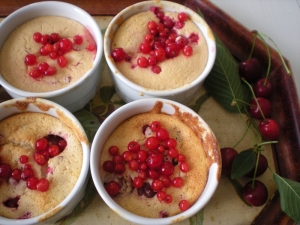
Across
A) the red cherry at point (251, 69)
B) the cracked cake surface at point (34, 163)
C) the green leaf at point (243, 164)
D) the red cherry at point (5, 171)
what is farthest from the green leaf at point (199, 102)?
the red cherry at point (5, 171)

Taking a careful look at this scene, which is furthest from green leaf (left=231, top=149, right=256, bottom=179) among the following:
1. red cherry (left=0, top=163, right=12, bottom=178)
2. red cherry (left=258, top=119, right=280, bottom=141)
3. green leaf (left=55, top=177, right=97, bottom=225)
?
red cherry (left=0, top=163, right=12, bottom=178)

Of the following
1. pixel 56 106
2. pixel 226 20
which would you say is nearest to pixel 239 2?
pixel 226 20

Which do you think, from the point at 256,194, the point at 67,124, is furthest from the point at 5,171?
Answer: the point at 256,194

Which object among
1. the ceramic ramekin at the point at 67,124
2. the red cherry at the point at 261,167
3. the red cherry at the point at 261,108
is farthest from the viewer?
the red cherry at the point at 261,108

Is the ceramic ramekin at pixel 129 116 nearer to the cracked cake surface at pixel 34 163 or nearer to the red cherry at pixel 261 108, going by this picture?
the cracked cake surface at pixel 34 163

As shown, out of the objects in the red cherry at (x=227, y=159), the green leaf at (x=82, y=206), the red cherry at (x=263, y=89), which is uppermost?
the red cherry at (x=263, y=89)

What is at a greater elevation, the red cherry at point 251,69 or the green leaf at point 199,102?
the red cherry at point 251,69

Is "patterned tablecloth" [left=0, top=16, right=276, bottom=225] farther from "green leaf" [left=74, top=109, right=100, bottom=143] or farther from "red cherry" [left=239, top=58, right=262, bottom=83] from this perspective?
"red cherry" [left=239, top=58, right=262, bottom=83]
